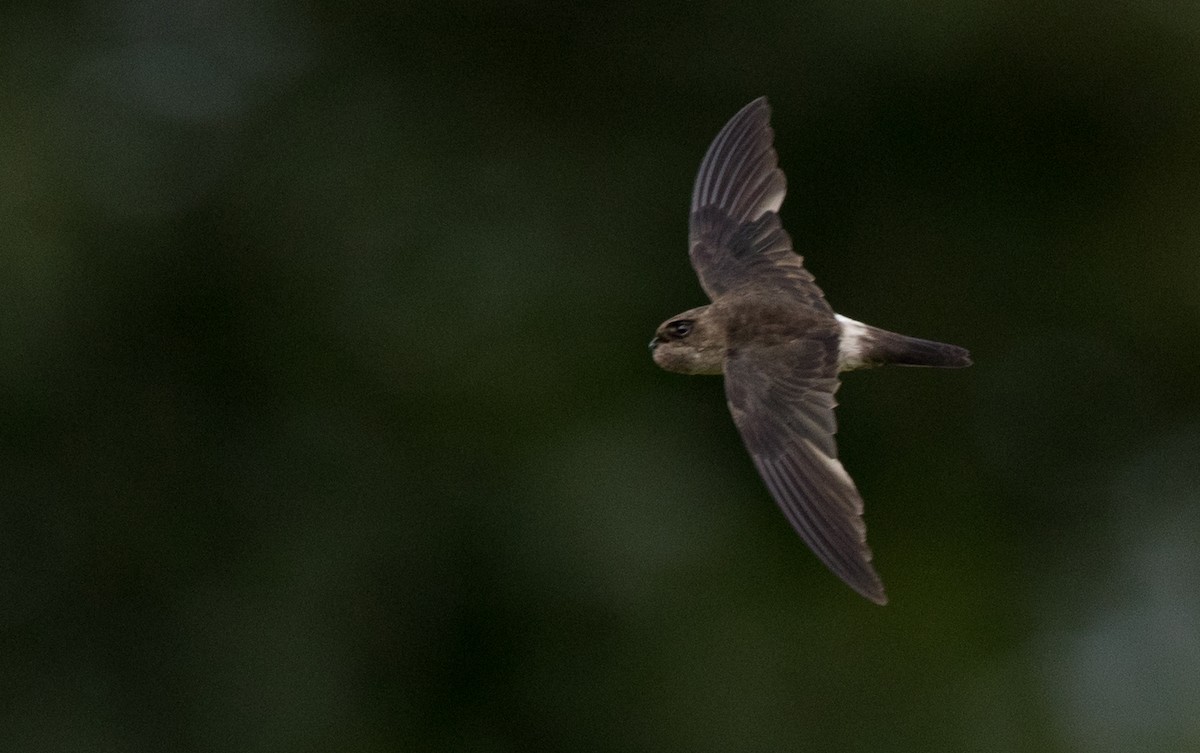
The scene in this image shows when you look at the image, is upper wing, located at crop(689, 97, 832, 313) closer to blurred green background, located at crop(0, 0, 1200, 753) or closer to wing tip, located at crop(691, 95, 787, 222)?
wing tip, located at crop(691, 95, 787, 222)

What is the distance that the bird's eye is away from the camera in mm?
4656

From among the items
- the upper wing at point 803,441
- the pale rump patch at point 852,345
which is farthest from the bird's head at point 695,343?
the pale rump patch at point 852,345

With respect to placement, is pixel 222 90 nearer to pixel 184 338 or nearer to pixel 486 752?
pixel 184 338

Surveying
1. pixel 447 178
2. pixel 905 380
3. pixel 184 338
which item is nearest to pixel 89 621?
pixel 184 338

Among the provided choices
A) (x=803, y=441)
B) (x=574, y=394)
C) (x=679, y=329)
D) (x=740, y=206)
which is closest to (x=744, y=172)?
(x=740, y=206)

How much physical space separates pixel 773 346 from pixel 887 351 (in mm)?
345

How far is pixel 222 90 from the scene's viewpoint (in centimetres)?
1001

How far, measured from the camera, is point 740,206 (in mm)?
5289

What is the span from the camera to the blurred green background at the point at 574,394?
28.2ft

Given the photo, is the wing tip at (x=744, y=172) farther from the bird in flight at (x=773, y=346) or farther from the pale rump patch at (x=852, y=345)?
the pale rump patch at (x=852, y=345)

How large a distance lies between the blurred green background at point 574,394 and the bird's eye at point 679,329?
12.7ft

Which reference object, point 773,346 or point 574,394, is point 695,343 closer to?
point 773,346

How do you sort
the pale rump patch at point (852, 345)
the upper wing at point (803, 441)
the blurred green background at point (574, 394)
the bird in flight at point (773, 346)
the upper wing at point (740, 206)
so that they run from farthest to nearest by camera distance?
the blurred green background at point (574, 394), the upper wing at point (740, 206), the pale rump patch at point (852, 345), the bird in flight at point (773, 346), the upper wing at point (803, 441)

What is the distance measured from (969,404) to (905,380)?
569 millimetres
